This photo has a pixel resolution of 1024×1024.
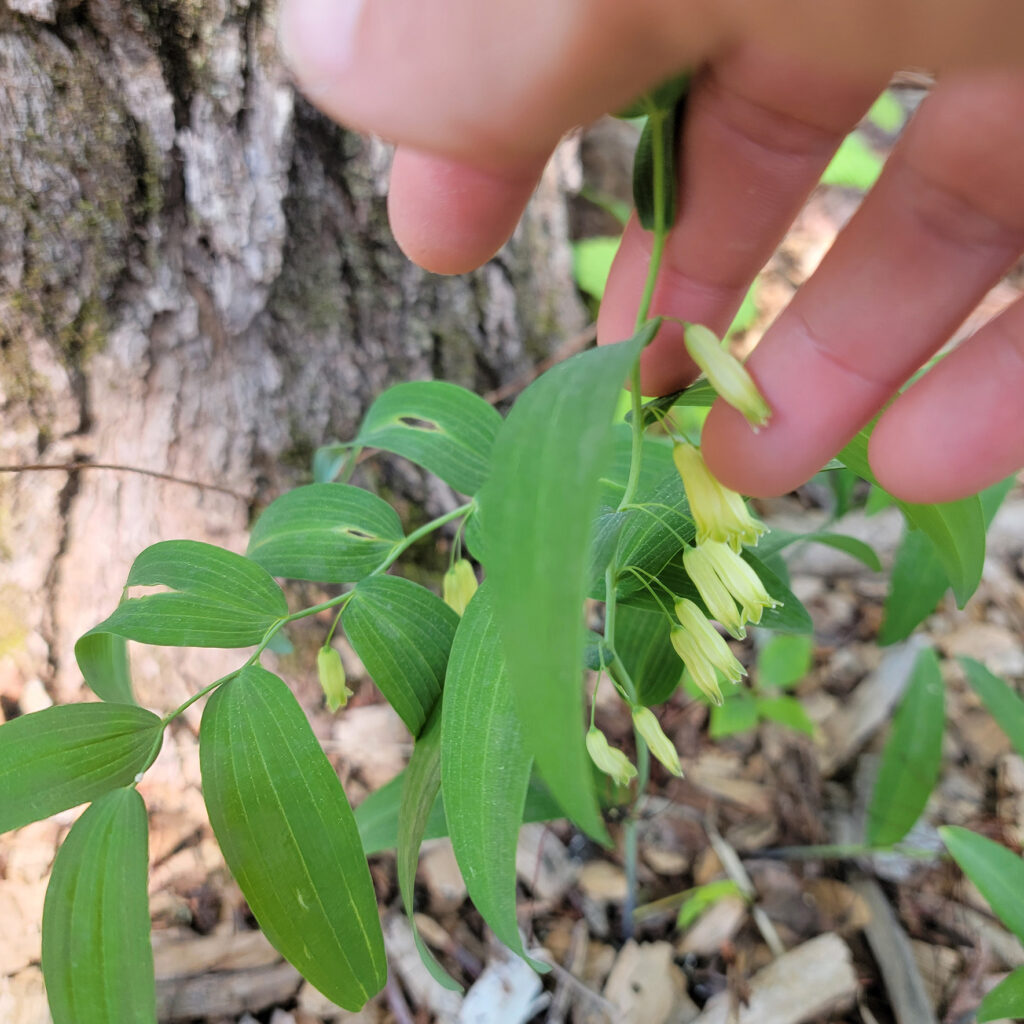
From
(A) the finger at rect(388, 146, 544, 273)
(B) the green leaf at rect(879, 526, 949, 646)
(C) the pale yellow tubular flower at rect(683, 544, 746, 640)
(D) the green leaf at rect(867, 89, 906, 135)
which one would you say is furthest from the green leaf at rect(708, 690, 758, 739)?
(D) the green leaf at rect(867, 89, 906, 135)

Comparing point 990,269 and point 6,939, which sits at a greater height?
point 990,269

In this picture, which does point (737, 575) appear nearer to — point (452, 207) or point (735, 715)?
point (452, 207)

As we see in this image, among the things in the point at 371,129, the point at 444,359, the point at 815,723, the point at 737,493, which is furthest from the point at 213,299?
the point at 815,723

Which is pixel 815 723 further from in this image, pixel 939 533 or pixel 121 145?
pixel 121 145

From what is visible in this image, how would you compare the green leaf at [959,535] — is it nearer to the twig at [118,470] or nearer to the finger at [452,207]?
the finger at [452,207]

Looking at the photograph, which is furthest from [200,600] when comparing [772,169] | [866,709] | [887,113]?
[887,113]

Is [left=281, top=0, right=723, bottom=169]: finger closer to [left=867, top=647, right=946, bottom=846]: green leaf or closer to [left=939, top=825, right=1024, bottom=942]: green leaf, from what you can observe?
[left=939, top=825, right=1024, bottom=942]: green leaf

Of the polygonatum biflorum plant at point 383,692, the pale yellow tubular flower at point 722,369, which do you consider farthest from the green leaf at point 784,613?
the pale yellow tubular flower at point 722,369
